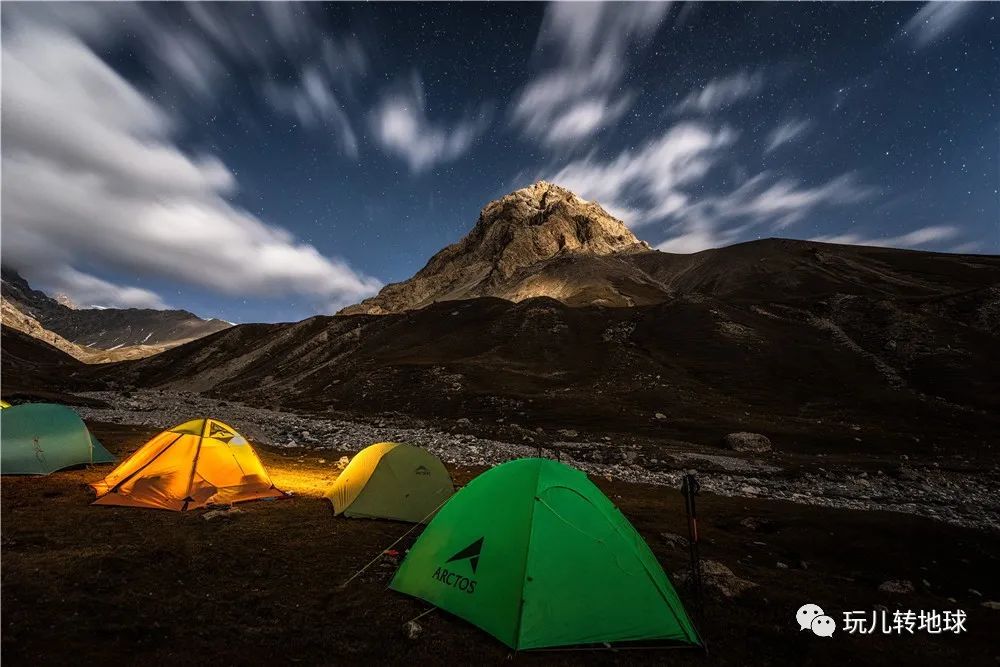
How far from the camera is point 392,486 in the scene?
45.8 feet

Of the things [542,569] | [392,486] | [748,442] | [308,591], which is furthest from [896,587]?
[748,442]

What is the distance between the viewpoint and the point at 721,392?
193 feet

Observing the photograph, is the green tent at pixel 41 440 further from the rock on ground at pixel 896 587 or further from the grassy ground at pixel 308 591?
the rock on ground at pixel 896 587

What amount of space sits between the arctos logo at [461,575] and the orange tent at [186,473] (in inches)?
363

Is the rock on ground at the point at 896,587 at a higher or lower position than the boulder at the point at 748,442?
lower

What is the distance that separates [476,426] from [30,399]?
4216 cm

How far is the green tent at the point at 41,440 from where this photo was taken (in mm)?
15305

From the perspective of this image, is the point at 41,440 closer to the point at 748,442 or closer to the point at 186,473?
the point at 186,473

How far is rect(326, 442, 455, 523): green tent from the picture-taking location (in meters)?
13.6

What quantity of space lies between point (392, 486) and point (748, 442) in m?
33.9

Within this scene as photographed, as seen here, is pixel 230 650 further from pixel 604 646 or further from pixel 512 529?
pixel 604 646

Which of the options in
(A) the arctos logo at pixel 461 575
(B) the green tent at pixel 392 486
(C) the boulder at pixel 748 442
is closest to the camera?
(A) the arctos logo at pixel 461 575

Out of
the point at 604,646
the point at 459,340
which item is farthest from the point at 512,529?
the point at 459,340

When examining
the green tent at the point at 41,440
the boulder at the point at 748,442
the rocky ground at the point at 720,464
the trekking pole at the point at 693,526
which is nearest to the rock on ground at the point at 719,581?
the trekking pole at the point at 693,526
